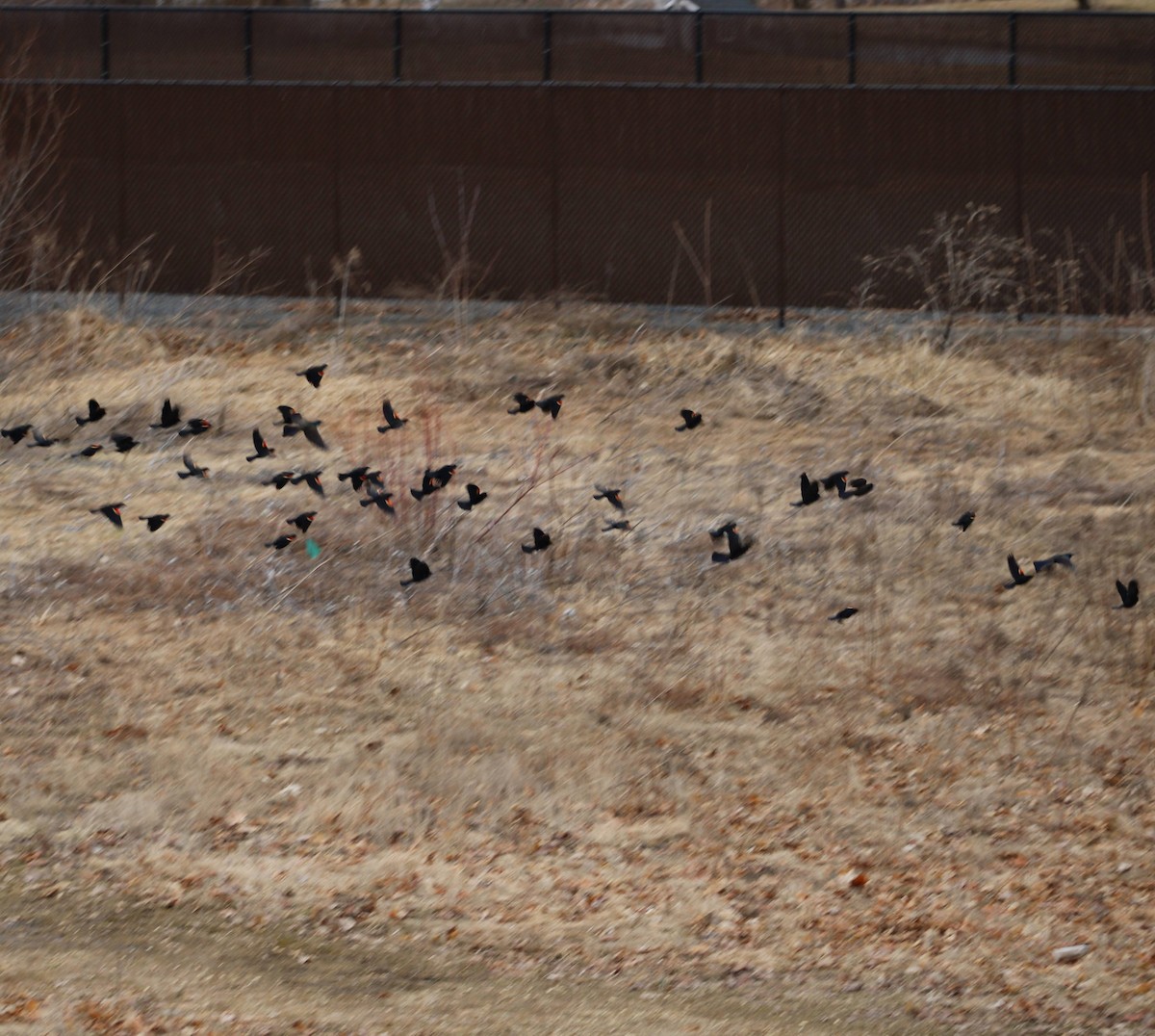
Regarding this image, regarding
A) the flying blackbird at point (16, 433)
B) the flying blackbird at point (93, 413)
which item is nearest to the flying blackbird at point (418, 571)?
the flying blackbird at point (93, 413)

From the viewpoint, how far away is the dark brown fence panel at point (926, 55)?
21047 millimetres

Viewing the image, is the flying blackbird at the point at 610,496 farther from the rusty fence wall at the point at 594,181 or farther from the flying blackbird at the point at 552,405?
the rusty fence wall at the point at 594,181

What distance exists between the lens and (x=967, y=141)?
17234 millimetres

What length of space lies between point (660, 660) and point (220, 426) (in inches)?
209

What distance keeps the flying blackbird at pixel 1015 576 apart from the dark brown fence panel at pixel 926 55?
32.7 feet

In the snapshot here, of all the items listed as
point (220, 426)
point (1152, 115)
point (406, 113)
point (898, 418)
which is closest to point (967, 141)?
point (1152, 115)

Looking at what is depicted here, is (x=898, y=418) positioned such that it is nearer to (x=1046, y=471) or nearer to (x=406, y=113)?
(x=1046, y=471)

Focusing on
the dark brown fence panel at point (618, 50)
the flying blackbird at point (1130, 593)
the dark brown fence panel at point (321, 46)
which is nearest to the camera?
the flying blackbird at point (1130, 593)

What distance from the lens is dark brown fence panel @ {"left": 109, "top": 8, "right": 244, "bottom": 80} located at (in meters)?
19.3

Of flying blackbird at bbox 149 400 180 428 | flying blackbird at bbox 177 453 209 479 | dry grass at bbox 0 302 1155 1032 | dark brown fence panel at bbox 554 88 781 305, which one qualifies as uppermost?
dark brown fence panel at bbox 554 88 781 305

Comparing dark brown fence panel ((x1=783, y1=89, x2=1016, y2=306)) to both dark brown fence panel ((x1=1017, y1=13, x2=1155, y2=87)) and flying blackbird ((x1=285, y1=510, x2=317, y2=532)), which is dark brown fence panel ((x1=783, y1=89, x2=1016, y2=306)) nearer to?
dark brown fence panel ((x1=1017, y1=13, x2=1155, y2=87))

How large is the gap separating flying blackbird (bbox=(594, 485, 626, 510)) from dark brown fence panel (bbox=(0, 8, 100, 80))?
29.8ft

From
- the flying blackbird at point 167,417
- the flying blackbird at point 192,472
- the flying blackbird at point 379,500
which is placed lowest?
the flying blackbird at point 379,500

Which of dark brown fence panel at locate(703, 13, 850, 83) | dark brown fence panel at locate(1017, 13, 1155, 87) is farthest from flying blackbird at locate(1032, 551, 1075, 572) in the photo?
dark brown fence panel at locate(1017, 13, 1155, 87)
